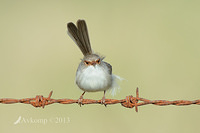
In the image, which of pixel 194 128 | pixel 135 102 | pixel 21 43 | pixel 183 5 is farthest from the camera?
pixel 183 5

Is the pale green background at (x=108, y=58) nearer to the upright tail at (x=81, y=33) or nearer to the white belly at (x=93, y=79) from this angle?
the white belly at (x=93, y=79)

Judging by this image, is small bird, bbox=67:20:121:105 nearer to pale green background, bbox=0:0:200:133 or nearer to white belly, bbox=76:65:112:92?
white belly, bbox=76:65:112:92

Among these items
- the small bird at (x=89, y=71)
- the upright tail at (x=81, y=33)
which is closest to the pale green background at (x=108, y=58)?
the small bird at (x=89, y=71)

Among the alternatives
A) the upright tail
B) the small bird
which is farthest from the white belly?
the upright tail

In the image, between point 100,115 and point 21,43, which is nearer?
point 100,115

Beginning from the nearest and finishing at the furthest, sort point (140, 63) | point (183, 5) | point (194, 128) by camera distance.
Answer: point (194, 128)
point (140, 63)
point (183, 5)

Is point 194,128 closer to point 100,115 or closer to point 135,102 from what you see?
point 100,115

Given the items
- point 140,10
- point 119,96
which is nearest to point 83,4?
point 140,10

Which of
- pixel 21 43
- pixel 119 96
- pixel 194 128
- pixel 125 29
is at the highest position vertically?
pixel 125 29

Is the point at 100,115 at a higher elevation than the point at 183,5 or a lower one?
lower
